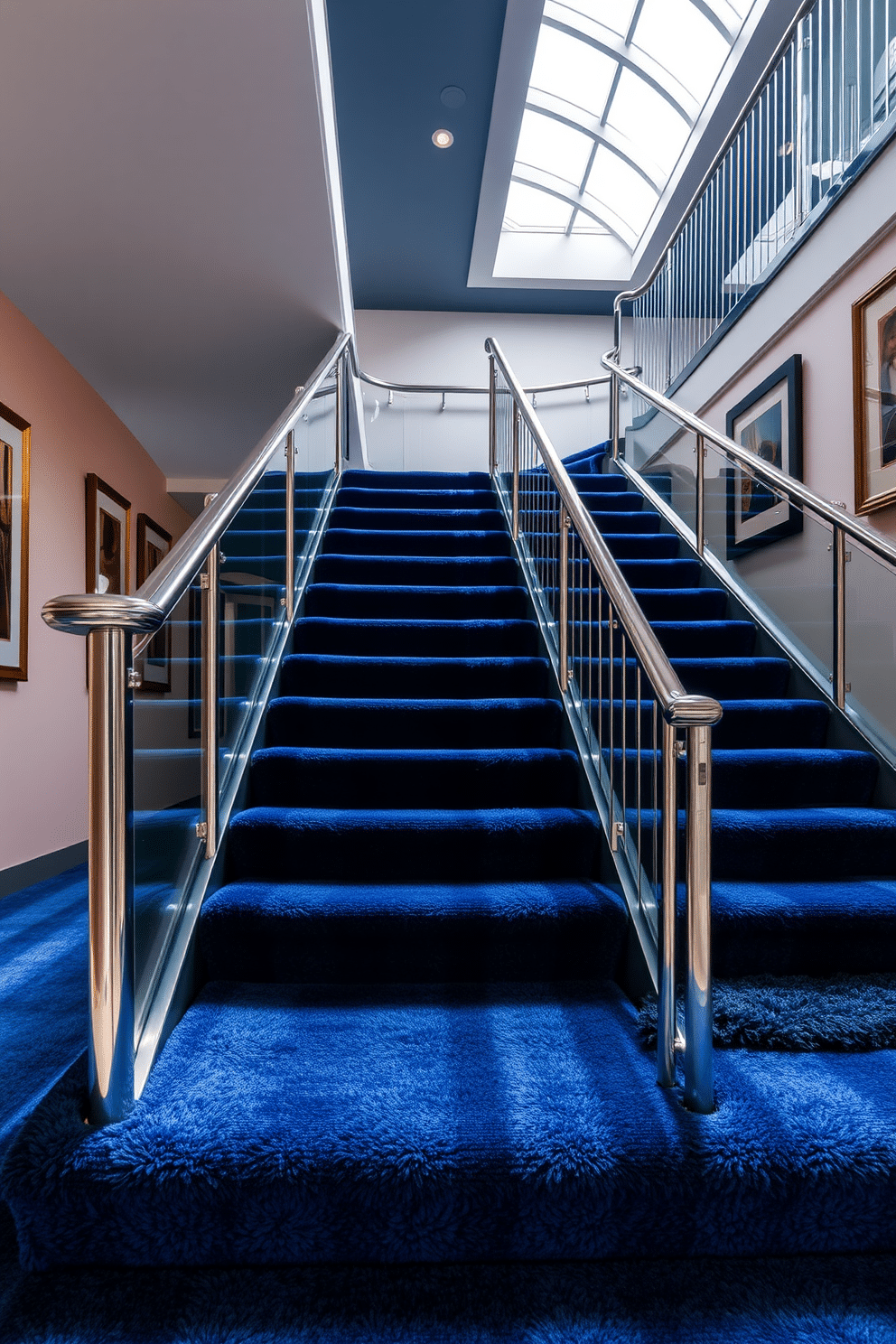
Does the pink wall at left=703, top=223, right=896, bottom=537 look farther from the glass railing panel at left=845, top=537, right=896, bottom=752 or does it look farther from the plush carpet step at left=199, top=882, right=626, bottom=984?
the plush carpet step at left=199, top=882, right=626, bottom=984

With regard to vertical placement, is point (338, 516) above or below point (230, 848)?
above

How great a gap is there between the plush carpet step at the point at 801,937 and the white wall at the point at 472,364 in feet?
21.0

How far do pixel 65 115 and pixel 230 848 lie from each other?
2.52 m

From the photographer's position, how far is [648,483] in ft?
14.9

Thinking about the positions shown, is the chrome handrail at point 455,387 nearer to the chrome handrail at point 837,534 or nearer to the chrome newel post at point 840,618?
the chrome handrail at point 837,534

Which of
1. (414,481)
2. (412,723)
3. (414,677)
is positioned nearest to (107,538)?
(414,481)

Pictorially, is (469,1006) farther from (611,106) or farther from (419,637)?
(611,106)

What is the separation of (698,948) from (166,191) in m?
3.34

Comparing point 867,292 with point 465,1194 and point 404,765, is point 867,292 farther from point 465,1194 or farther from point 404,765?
point 465,1194

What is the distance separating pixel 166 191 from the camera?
3.08 meters

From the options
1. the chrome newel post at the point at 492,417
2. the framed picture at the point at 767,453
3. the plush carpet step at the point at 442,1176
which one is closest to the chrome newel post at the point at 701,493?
the framed picture at the point at 767,453

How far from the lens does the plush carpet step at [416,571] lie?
11.4ft

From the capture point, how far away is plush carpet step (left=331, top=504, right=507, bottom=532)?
13.5ft

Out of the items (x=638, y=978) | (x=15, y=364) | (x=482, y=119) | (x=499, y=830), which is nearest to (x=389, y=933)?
(x=499, y=830)
